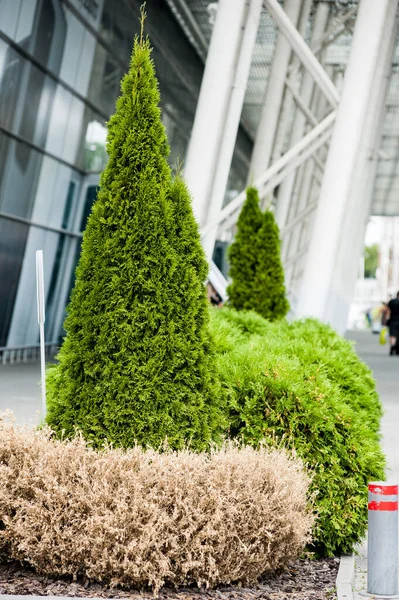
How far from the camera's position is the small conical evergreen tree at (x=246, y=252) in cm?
1602

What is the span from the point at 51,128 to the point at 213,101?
27.8 ft

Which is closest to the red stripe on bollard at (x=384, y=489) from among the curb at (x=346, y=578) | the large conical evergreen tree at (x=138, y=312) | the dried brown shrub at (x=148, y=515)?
the dried brown shrub at (x=148, y=515)

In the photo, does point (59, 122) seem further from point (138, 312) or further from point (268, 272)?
point (138, 312)

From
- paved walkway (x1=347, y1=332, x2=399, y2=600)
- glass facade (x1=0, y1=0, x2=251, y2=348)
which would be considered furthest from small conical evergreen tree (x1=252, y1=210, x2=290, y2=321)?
glass facade (x1=0, y1=0, x2=251, y2=348)

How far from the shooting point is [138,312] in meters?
6.05

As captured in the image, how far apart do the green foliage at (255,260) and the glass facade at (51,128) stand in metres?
7.27

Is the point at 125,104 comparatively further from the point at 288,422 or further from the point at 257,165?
the point at 257,165

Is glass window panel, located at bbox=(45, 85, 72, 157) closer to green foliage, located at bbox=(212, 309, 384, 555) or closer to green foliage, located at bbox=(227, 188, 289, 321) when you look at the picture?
green foliage, located at bbox=(227, 188, 289, 321)

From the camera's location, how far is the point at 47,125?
77.9 feet

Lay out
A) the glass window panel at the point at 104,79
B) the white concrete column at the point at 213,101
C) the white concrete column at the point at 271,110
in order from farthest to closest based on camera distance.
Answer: the white concrete column at the point at 271,110 → the glass window panel at the point at 104,79 → the white concrete column at the point at 213,101

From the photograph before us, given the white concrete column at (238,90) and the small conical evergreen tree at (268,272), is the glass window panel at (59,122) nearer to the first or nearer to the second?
the white concrete column at (238,90)

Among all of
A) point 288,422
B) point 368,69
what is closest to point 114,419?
point 288,422

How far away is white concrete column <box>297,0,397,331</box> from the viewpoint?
17531 mm

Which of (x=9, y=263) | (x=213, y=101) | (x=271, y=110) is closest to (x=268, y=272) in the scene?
(x=213, y=101)
